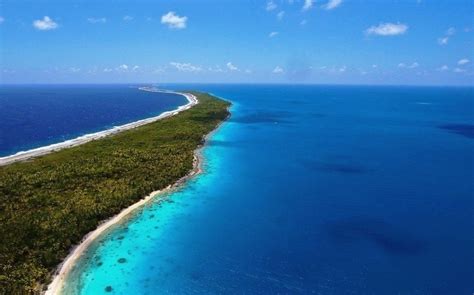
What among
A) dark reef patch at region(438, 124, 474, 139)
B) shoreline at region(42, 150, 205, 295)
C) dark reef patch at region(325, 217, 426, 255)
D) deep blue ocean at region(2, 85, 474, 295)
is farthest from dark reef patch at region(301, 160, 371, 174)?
dark reef patch at region(438, 124, 474, 139)

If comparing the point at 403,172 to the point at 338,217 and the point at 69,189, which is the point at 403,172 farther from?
the point at 69,189

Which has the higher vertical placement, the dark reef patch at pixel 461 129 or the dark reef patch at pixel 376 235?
the dark reef patch at pixel 461 129

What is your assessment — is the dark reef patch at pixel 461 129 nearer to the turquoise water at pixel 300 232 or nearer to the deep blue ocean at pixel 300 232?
the deep blue ocean at pixel 300 232

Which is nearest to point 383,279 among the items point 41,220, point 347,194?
point 347,194

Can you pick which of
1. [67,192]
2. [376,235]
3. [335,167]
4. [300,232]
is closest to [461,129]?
[335,167]

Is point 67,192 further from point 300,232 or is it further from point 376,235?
point 376,235

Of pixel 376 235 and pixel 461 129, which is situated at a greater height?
pixel 461 129

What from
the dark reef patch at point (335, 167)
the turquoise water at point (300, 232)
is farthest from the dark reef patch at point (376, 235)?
the dark reef patch at point (335, 167)
